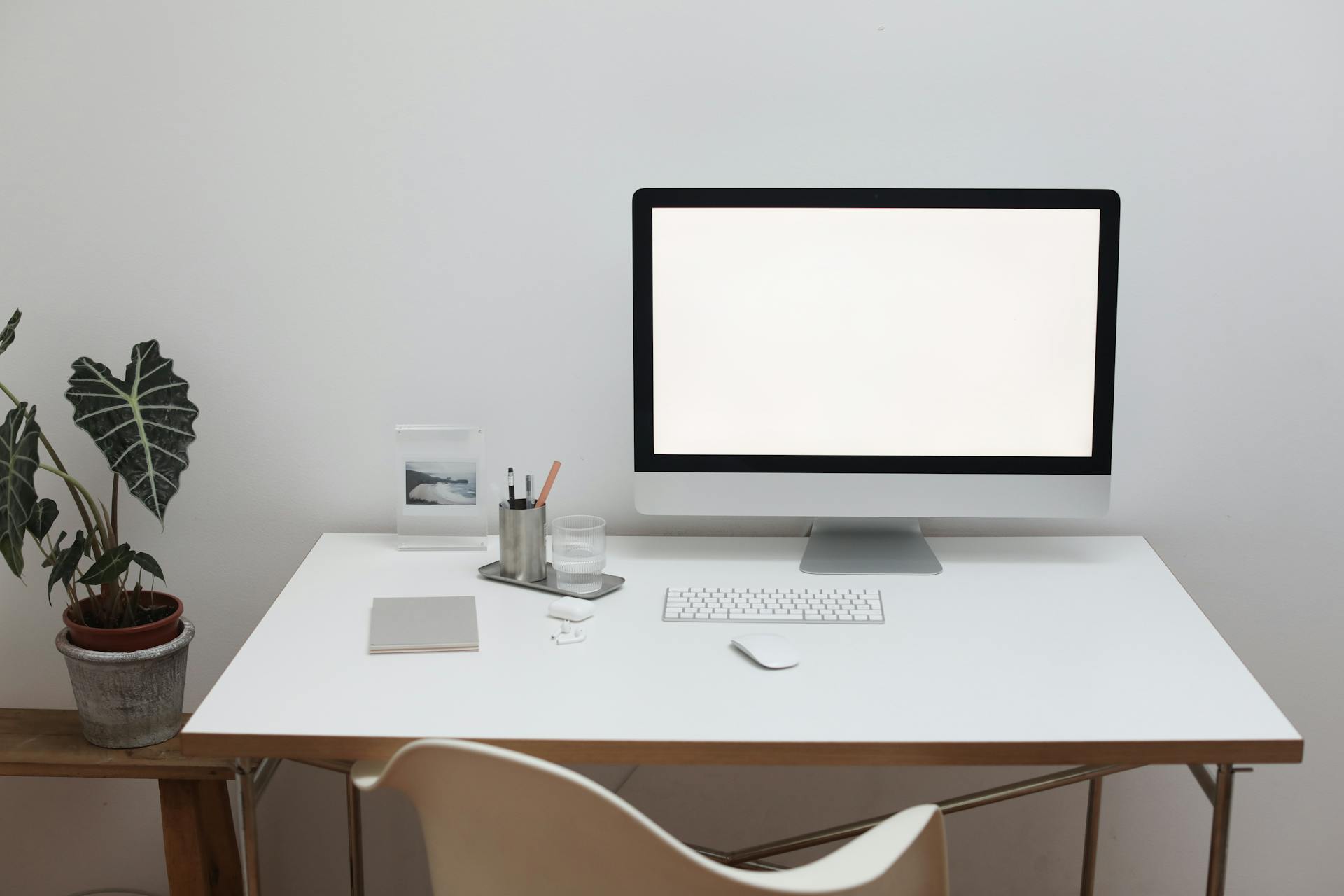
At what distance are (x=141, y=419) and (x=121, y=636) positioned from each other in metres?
0.30

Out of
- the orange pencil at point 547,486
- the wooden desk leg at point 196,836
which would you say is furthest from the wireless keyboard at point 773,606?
the wooden desk leg at point 196,836

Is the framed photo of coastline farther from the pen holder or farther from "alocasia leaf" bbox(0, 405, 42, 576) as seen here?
"alocasia leaf" bbox(0, 405, 42, 576)

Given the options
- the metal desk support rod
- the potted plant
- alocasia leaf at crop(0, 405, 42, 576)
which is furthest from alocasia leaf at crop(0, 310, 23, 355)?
the metal desk support rod

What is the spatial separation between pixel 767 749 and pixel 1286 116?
1.26m

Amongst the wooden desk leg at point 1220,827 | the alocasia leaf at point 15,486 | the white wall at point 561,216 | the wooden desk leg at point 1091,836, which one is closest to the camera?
the wooden desk leg at point 1220,827

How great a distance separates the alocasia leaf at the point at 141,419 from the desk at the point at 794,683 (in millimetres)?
243

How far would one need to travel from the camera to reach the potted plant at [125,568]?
1438 millimetres

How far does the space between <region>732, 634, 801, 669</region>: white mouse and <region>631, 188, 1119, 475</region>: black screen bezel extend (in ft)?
1.05

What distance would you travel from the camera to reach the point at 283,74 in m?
1.57

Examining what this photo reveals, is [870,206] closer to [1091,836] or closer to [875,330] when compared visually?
[875,330]

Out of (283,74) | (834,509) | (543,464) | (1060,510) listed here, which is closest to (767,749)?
(834,509)

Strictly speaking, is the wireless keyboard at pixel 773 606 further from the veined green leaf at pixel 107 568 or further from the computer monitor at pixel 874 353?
the veined green leaf at pixel 107 568

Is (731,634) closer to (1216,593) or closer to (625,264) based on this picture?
(625,264)

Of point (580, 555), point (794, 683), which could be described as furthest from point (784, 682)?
point (580, 555)
